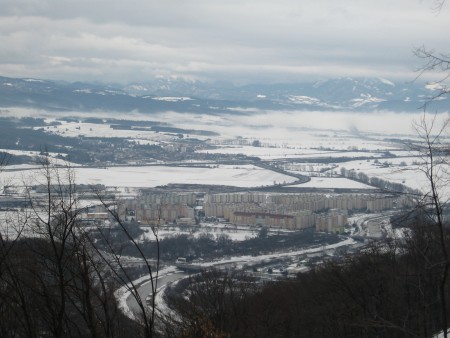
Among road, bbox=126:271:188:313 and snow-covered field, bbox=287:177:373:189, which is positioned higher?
snow-covered field, bbox=287:177:373:189

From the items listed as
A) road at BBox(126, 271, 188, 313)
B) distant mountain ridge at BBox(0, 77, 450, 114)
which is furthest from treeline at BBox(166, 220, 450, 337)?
distant mountain ridge at BBox(0, 77, 450, 114)

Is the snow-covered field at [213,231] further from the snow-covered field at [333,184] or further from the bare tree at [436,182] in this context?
the bare tree at [436,182]

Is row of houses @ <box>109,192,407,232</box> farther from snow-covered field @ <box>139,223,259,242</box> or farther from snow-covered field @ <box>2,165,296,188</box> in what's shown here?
snow-covered field @ <box>2,165,296,188</box>

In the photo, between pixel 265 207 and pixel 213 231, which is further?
pixel 265 207

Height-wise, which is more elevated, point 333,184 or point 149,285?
point 333,184

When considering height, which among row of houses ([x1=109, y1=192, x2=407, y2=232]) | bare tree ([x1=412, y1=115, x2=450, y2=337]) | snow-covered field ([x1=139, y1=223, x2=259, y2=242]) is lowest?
snow-covered field ([x1=139, y1=223, x2=259, y2=242])

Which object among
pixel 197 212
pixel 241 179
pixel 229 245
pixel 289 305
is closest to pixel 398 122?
pixel 241 179

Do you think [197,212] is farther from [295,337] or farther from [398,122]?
[398,122]

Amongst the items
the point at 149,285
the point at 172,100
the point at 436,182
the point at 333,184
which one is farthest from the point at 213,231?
the point at 172,100

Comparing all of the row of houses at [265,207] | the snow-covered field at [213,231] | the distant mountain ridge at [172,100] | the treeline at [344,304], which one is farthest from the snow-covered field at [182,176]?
the distant mountain ridge at [172,100]

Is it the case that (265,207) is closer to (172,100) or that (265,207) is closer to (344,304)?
(344,304)

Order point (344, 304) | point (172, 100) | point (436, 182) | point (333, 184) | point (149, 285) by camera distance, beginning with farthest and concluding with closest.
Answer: point (172, 100)
point (333, 184)
point (149, 285)
point (344, 304)
point (436, 182)

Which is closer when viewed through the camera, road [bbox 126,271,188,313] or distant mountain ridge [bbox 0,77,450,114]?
road [bbox 126,271,188,313]
